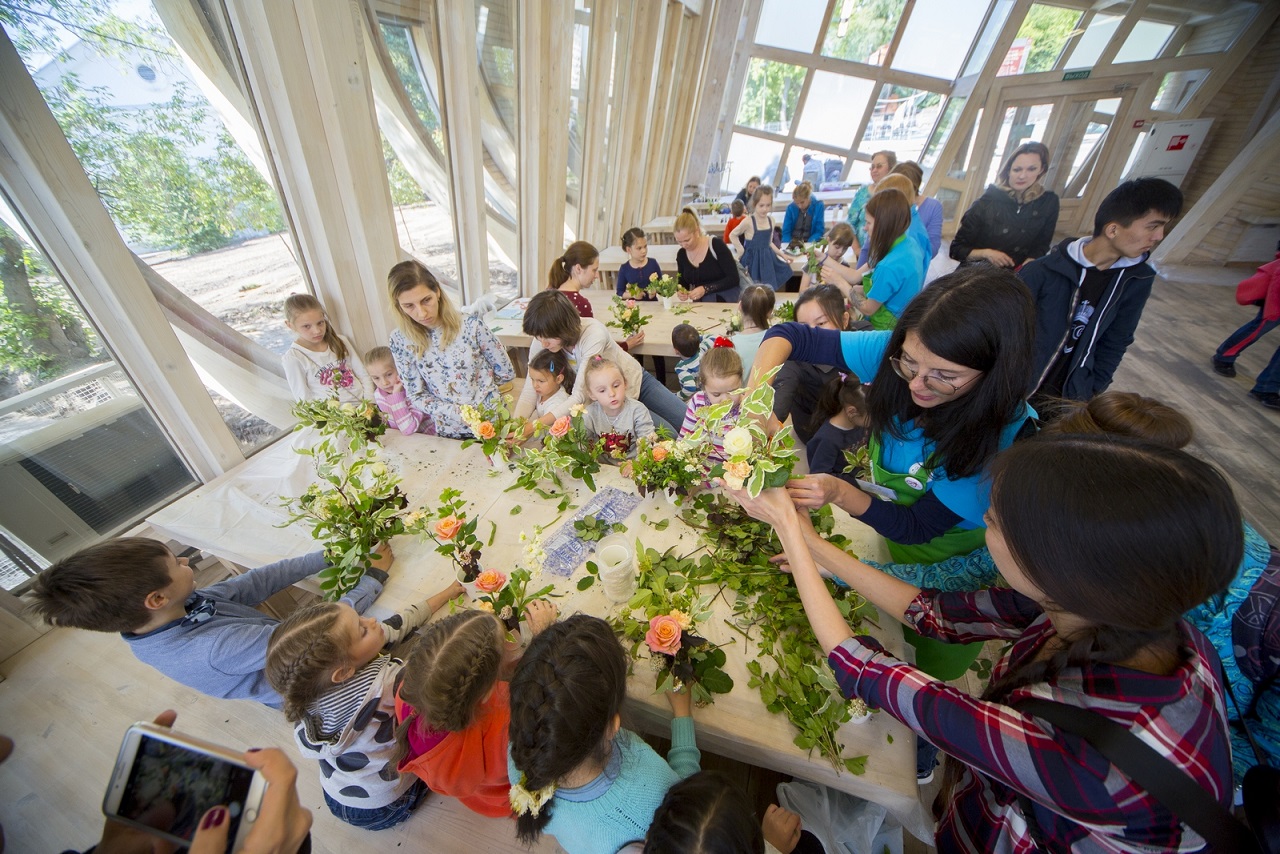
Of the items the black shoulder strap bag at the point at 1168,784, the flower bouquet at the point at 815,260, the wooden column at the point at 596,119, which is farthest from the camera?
the wooden column at the point at 596,119

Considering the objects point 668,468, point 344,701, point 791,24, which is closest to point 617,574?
point 668,468

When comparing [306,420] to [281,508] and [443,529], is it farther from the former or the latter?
[443,529]

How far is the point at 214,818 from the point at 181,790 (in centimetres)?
10

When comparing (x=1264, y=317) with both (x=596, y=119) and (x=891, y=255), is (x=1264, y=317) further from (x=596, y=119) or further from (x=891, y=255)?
(x=596, y=119)

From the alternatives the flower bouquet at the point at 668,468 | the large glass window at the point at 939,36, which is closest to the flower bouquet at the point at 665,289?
the flower bouquet at the point at 668,468

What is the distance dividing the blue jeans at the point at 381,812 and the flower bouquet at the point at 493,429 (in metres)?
1.23

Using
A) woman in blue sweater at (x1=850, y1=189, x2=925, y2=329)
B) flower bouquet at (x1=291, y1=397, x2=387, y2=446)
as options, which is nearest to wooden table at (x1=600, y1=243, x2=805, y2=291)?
woman in blue sweater at (x1=850, y1=189, x2=925, y2=329)

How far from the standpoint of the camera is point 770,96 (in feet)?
31.0

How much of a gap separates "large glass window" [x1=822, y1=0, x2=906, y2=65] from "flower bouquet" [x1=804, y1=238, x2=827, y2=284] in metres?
6.34

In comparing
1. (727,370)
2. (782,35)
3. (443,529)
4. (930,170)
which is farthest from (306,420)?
(930,170)

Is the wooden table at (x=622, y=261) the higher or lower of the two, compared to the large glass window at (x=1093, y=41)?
lower

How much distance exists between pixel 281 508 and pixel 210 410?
76 cm

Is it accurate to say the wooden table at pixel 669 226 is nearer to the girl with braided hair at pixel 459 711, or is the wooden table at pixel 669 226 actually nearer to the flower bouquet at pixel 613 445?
the flower bouquet at pixel 613 445

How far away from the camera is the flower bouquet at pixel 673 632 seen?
125 cm
